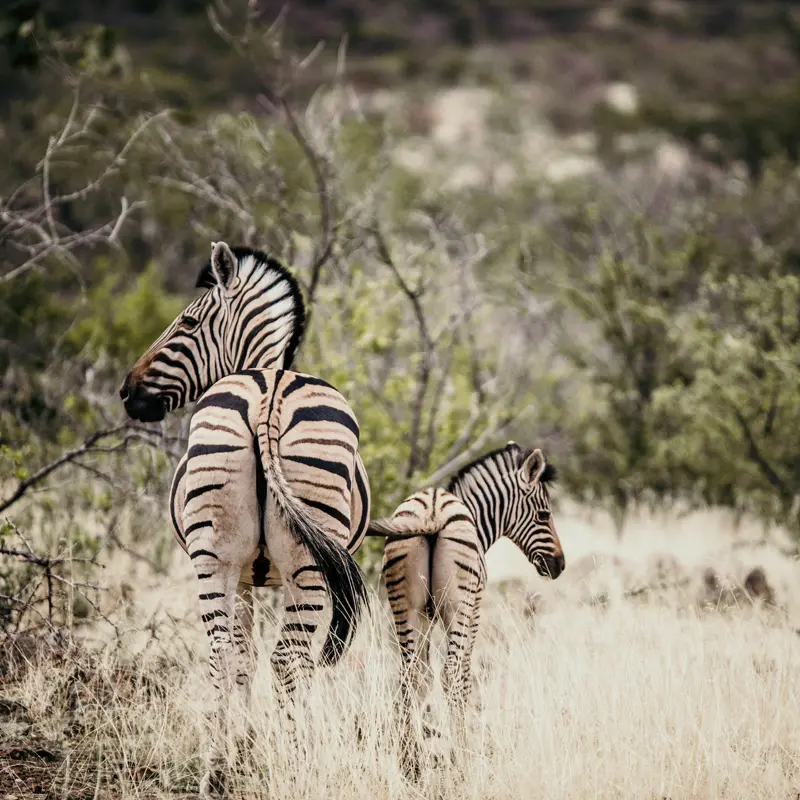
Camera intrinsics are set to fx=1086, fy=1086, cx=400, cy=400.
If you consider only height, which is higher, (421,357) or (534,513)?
(421,357)

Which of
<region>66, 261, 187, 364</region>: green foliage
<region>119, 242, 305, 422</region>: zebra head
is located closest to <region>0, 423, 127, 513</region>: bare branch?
<region>119, 242, 305, 422</region>: zebra head

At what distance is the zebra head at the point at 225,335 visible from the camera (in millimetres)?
5133

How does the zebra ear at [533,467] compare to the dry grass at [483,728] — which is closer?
the dry grass at [483,728]

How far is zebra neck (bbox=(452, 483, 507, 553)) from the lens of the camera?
20.4 feet

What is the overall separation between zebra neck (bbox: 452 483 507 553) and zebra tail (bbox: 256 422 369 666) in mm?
1641

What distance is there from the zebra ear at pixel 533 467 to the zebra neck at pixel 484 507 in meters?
0.18

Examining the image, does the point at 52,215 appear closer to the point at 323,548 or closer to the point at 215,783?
the point at 323,548

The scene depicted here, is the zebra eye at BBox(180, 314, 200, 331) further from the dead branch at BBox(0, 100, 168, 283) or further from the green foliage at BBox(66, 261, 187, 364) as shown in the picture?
the green foliage at BBox(66, 261, 187, 364)

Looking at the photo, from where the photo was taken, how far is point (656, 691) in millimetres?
5016

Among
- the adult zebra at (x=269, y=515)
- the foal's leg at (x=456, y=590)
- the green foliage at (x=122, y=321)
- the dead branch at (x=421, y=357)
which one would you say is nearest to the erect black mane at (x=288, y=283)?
the adult zebra at (x=269, y=515)

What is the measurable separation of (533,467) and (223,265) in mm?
Result: 2209

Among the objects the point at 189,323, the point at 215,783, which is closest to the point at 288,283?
the point at 189,323

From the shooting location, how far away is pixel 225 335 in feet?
17.2

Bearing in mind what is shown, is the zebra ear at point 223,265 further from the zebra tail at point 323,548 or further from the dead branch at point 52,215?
the dead branch at point 52,215
